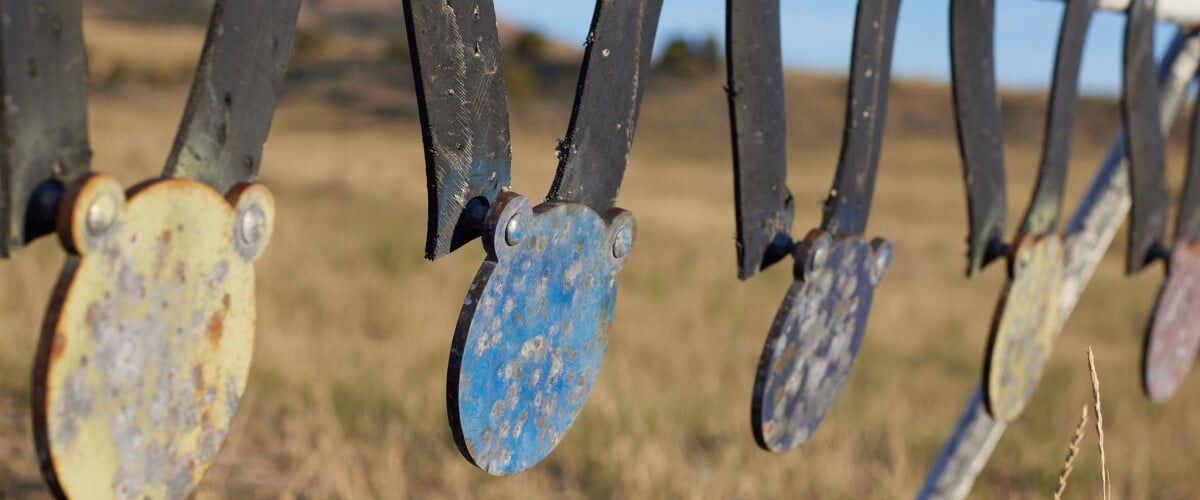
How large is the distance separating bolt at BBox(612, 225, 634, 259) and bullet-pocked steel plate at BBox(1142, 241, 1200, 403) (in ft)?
4.93

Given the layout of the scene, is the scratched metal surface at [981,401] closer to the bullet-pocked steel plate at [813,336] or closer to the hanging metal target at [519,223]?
the bullet-pocked steel plate at [813,336]

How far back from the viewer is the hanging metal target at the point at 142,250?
2.59 ft

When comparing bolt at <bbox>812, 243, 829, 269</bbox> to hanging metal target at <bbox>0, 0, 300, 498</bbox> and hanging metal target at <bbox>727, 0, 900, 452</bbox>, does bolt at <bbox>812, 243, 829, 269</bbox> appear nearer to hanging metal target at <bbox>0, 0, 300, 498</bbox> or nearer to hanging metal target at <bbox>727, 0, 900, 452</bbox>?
hanging metal target at <bbox>727, 0, 900, 452</bbox>

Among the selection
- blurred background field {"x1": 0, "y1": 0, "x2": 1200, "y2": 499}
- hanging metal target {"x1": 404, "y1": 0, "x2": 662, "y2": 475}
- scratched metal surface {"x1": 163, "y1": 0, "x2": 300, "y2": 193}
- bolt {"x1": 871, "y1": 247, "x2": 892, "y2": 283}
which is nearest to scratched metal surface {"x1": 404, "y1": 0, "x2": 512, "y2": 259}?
hanging metal target {"x1": 404, "y1": 0, "x2": 662, "y2": 475}

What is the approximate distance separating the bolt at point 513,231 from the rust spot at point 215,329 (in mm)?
272

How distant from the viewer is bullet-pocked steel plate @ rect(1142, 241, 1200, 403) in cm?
226

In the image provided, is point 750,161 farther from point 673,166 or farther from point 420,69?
point 673,166

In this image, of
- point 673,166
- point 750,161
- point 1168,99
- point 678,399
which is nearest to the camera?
point 750,161

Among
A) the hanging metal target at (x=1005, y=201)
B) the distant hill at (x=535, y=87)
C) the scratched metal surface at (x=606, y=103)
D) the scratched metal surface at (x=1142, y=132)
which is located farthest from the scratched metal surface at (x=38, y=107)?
the distant hill at (x=535, y=87)

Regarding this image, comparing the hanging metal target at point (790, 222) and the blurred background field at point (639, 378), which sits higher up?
the hanging metal target at point (790, 222)

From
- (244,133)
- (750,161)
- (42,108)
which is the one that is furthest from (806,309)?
(42,108)

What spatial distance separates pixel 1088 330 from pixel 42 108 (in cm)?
807

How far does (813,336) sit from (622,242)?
0.37 meters

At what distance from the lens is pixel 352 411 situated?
396cm
